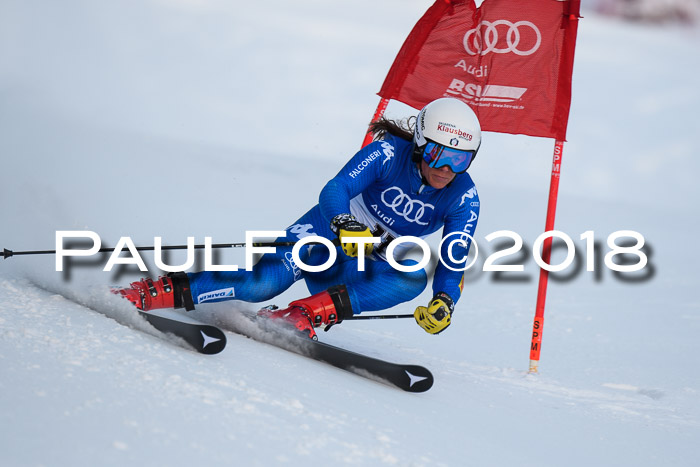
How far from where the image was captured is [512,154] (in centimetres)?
1307

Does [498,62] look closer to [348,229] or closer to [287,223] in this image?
[348,229]

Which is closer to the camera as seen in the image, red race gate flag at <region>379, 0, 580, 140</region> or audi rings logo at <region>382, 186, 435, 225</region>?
audi rings logo at <region>382, 186, 435, 225</region>

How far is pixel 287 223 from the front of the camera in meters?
7.59

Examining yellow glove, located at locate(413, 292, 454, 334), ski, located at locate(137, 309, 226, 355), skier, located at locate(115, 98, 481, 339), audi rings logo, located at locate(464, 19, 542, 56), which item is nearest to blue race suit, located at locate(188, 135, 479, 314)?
skier, located at locate(115, 98, 481, 339)

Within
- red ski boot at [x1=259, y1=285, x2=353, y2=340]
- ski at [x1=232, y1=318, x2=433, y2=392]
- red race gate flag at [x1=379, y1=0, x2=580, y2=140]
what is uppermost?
red race gate flag at [x1=379, y1=0, x2=580, y2=140]

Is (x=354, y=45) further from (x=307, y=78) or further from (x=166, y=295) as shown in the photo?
(x=166, y=295)

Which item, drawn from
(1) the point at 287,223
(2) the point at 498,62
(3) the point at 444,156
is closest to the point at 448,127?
(3) the point at 444,156

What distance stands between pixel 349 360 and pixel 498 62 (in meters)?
2.23

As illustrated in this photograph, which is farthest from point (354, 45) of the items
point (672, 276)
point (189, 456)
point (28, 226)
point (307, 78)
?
point (189, 456)

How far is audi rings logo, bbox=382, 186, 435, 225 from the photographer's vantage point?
11.8 ft

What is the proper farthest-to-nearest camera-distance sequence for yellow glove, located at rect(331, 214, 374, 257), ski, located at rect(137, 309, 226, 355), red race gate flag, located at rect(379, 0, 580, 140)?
red race gate flag, located at rect(379, 0, 580, 140)
yellow glove, located at rect(331, 214, 374, 257)
ski, located at rect(137, 309, 226, 355)

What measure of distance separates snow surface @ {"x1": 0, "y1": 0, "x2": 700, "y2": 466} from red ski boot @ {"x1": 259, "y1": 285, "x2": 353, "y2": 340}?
25 cm

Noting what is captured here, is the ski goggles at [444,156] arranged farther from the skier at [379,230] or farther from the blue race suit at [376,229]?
the blue race suit at [376,229]

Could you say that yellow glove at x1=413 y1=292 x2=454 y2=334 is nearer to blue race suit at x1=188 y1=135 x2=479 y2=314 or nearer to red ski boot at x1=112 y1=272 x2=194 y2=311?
blue race suit at x1=188 y1=135 x2=479 y2=314
